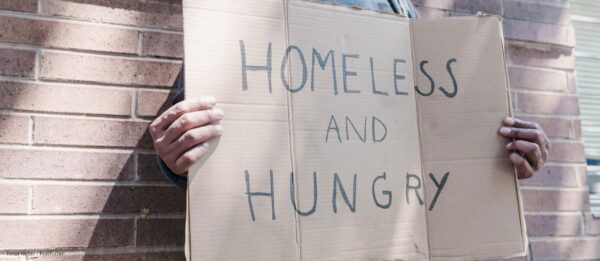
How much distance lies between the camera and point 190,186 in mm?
1057

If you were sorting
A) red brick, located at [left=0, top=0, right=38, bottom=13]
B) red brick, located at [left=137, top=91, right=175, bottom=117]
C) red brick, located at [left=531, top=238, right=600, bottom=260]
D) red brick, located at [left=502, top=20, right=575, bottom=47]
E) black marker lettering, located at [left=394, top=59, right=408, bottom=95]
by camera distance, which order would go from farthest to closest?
red brick, located at [left=502, top=20, right=575, bottom=47]
red brick, located at [left=531, top=238, right=600, bottom=260]
red brick, located at [left=137, top=91, right=175, bottom=117]
red brick, located at [left=0, top=0, right=38, bottom=13]
black marker lettering, located at [left=394, top=59, right=408, bottom=95]

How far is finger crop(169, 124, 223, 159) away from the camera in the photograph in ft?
3.48

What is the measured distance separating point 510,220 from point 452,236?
0.48ft

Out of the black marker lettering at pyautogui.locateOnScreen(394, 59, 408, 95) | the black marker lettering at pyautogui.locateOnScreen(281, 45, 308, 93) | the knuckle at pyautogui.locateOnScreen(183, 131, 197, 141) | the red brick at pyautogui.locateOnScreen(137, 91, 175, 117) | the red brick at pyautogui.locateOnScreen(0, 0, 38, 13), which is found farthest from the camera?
the red brick at pyautogui.locateOnScreen(137, 91, 175, 117)

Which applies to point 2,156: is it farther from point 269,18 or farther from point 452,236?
point 452,236

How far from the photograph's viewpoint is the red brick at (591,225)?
1957 millimetres

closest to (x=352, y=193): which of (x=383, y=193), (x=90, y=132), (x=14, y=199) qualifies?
(x=383, y=193)

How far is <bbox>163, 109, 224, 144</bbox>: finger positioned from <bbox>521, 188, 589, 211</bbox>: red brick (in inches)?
48.3

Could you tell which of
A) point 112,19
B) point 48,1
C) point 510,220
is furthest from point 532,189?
point 48,1

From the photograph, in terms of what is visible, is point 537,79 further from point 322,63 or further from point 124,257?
point 124,257

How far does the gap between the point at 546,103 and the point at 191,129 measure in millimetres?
1402

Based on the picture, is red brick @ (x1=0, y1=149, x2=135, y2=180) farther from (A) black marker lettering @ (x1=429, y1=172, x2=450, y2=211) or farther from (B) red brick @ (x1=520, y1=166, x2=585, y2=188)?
(B) red brick @ (x1=520, y1=166, x2=585, y2=188)

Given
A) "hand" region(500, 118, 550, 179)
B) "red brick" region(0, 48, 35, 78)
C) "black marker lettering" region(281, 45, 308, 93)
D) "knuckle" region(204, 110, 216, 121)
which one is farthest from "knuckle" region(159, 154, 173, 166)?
"hand" region(500, 118, 550, 179)

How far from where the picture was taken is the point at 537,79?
198 cm
